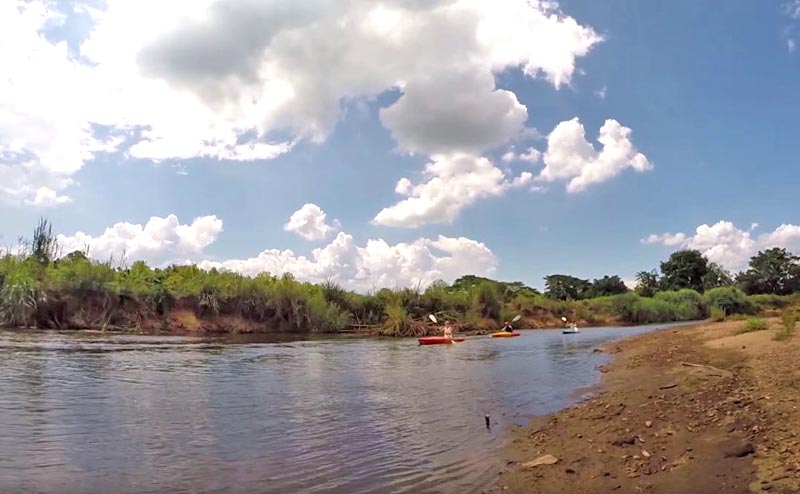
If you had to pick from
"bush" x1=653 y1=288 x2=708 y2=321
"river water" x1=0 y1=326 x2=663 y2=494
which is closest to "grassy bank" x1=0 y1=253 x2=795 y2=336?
"river water" x1=0 y1=326 x2=663 y2=494

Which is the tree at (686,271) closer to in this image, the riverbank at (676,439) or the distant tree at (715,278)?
the distant tree at (715,278)

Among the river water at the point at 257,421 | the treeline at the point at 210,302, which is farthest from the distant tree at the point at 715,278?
the river water at the point at 257,421

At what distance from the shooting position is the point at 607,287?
10538 cm

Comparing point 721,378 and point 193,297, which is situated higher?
point 193,297

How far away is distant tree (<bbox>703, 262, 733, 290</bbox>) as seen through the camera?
357 ft

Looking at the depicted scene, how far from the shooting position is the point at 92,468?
7270mm

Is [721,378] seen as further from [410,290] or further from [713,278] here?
[713,278]

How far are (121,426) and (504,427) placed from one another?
21.9 ft

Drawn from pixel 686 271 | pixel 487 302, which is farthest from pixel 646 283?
pixel 487 302

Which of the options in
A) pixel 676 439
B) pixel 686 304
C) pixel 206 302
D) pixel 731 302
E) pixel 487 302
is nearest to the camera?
pixel 676 439

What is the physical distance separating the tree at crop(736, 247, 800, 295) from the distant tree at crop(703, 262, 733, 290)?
2.54 m

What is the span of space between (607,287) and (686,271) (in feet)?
63.6

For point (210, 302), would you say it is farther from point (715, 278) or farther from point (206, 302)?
point (715, 278)

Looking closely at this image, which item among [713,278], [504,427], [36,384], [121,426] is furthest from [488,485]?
[713,278]
